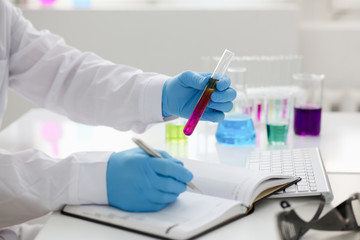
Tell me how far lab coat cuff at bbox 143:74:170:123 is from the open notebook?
0.83ft

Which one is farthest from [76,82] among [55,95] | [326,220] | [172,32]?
[172,32]

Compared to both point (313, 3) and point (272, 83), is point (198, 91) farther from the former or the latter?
point (313, 3)

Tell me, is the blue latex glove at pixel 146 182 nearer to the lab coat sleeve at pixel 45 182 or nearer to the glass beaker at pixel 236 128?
the lab coat sleeve at pixel 45 182

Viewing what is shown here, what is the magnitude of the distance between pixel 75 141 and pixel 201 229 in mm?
773

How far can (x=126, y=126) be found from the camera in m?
1.34

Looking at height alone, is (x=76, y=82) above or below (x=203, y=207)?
above

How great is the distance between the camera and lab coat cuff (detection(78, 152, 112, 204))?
899mm

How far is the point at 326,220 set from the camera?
30.9 inches

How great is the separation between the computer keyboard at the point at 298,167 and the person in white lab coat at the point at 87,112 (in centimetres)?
15

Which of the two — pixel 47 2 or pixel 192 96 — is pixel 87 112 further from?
pixel 47 2

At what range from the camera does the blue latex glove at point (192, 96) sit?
1.11 m

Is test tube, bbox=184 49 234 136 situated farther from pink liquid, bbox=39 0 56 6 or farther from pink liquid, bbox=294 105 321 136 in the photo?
pink liquid, bbox=39 0 56 6

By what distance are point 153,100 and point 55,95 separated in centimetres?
34

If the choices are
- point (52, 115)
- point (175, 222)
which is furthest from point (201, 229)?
point (52, 115)
